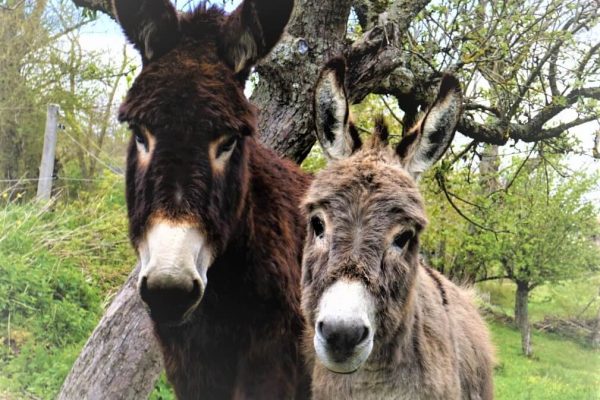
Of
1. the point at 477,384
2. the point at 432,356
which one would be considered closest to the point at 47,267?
the point at 432,356

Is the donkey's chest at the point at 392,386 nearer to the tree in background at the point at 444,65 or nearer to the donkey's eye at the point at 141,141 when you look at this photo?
the tree in background at the point at 444,65

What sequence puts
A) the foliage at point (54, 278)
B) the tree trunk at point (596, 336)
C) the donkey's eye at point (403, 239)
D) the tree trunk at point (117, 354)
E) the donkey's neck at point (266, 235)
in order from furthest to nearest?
the tree trunk at point (596, 336)
the tree trunk at point (117, 354)
the foliage at point (54, 278)
the donkey's neck at point (266, 235)
the donkey's eye at point (403, 239)

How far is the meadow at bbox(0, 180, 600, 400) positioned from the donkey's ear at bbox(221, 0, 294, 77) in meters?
0.58

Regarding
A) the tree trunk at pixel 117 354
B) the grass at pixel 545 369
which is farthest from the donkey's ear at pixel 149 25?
the grass at pixel 545 369

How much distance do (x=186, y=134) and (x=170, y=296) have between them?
0.35 meters

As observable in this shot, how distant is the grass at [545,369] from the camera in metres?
1.80

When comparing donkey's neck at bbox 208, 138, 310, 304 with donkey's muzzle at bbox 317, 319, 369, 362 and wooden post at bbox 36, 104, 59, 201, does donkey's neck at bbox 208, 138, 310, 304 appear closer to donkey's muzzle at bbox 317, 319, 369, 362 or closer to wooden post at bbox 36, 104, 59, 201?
donkey's muzzle at bbox 317, 319, 369, 362

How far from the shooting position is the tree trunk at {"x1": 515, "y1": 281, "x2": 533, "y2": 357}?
1.79 m

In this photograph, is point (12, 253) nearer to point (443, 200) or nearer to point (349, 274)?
point (349, 274)

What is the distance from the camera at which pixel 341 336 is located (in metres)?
1.09

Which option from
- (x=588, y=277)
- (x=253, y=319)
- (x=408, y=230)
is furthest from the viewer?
(x=588, y=277)

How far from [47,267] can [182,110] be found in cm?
95

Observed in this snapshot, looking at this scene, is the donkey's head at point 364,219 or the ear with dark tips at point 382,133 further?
the ear with dark tips at point 382,133

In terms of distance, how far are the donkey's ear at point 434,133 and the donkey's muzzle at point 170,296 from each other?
63 centimetres
